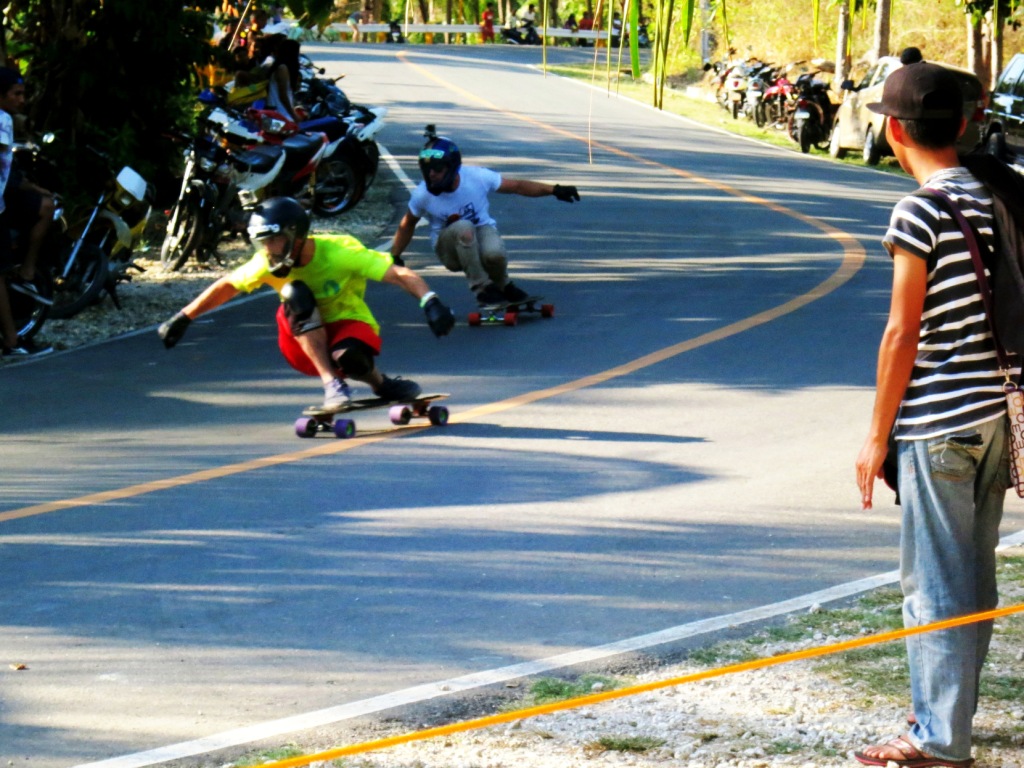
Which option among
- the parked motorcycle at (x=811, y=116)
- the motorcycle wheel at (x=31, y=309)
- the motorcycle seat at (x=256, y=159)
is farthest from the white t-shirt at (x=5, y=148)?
the parked motorcycle at (x=811, y=116)

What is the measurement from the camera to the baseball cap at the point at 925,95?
4.05 metres

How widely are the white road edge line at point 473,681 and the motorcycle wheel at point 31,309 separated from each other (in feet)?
24.3

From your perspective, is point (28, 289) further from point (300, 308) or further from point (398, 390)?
point (398, 390)

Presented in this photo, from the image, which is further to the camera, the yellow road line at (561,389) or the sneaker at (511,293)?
the sneaker at (511,293)

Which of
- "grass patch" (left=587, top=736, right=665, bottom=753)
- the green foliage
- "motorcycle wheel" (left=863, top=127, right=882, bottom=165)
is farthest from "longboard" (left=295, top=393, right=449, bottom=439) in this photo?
"motorcycle wheel" (left=863, top=127, right=882, bottom=165)

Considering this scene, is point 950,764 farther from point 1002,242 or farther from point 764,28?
point 764,28

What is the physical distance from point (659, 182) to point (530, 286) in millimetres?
8053

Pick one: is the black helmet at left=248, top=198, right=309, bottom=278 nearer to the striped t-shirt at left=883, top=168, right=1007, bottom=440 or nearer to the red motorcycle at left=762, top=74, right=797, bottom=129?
the striped t-shirt at left=883, top=168, right=1007, bottom=440

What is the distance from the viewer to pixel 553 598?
19.9 feet

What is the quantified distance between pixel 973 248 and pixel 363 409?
580 centimetres

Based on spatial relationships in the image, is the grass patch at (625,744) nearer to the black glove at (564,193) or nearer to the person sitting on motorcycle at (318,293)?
the person sitting on motorcycle at (318,293)

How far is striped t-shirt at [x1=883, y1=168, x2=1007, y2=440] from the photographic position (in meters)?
4.04

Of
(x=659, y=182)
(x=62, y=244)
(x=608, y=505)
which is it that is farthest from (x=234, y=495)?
(x=659, y=182)

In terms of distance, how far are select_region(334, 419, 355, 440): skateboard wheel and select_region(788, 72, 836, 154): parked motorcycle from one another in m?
20.5
